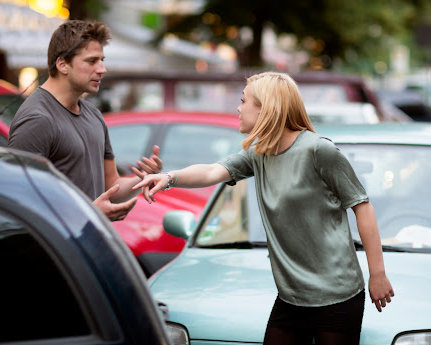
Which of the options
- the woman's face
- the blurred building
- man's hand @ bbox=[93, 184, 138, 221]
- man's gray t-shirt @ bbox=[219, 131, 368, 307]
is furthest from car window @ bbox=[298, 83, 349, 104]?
man's hand @ bbox=[93, 184, 138, 221]

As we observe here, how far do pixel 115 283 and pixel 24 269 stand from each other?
0.69 ft

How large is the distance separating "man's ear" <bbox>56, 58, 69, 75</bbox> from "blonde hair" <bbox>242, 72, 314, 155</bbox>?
93 centimetres

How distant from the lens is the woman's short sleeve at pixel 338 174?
10.6ft

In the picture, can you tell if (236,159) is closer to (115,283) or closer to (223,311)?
(223,311)

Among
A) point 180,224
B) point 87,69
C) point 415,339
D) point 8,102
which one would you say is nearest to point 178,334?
Answer: point 415,339

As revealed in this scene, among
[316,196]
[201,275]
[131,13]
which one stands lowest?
[131,13]

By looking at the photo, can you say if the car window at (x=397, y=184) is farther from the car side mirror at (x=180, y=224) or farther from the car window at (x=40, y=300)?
the car window at (x=40, y=300)

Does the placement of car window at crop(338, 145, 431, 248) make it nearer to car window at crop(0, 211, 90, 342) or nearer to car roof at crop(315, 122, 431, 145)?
car roof at crop(315, 122, 431, 145)

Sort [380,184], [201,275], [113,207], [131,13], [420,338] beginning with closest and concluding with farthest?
1. [113,207]
2. [420,338]
3. [201,275]
4. [380,184]
5. [131,13]

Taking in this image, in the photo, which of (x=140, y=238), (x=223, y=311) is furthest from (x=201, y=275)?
(x=140, y=238)

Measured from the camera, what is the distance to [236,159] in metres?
3.60

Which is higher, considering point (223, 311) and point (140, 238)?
point (223, 311)

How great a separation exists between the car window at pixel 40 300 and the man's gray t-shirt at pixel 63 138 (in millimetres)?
1558

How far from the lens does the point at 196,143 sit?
8055 millimetres
